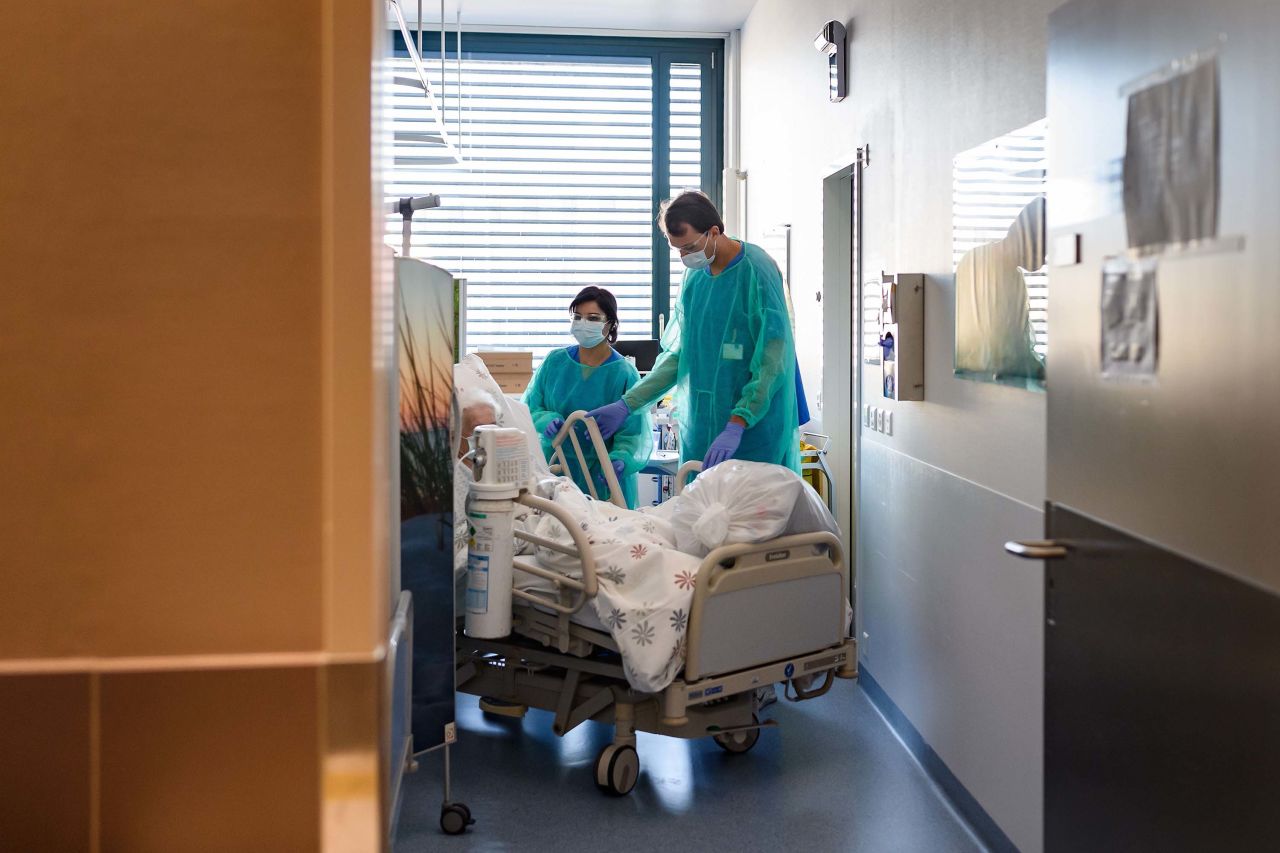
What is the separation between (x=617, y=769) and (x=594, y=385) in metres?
1.88

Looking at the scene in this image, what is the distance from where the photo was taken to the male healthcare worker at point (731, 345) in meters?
3.81

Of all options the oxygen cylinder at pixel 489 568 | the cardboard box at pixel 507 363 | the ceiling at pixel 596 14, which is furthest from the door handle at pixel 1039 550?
the ceiling at pixel 596 14

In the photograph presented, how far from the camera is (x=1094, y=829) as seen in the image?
1.63 m

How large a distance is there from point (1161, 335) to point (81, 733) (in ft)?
4.05

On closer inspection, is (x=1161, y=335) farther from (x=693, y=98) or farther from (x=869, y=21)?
(x=693, y=98)

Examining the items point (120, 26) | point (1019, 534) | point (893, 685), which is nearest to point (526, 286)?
point (893, 685)

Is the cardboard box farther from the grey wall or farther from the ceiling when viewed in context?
the ceiling

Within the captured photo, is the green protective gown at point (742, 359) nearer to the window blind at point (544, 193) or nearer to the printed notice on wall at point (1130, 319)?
the printed notice on wall at point (1130, 319)

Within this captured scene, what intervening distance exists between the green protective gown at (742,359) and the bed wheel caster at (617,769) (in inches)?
44.3

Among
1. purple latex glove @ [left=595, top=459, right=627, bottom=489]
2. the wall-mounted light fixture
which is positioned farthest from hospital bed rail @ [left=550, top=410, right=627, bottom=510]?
the wall-mounted light fixture

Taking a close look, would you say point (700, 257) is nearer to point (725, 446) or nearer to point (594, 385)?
point (725, 446)

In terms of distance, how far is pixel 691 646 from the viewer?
3.05 metres

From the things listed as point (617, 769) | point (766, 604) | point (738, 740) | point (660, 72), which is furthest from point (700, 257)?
point (660, 72)

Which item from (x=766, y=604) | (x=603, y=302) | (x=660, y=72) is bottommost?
(x=766, y=604)
